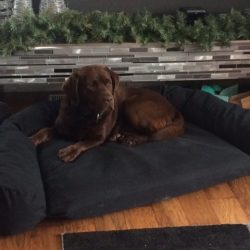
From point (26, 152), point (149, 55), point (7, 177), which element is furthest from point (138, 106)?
point (7, 177)

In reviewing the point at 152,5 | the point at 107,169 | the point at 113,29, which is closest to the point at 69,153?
the point at 107,169

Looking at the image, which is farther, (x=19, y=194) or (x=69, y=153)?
(x=69, y=153)

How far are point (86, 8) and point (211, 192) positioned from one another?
57.7 inches

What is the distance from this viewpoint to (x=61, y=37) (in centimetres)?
294

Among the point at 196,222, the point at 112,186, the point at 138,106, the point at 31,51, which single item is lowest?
the point at 196,222

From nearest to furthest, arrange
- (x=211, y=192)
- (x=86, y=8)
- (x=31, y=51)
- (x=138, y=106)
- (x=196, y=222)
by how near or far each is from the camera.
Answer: (x=196, y=222) < (x=211, y=192) < (x=138, y=106) < (x=31, y=51) < (x=86, y=8)

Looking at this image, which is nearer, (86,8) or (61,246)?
(61,246)

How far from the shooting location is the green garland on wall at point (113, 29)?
2.85 metres

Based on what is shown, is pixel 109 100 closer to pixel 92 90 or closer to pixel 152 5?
pixel 92 90

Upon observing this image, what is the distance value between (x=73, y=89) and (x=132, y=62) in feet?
2.15

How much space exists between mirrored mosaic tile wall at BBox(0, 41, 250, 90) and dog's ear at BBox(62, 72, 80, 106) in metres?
0.47

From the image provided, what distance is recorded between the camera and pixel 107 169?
90.4 inches

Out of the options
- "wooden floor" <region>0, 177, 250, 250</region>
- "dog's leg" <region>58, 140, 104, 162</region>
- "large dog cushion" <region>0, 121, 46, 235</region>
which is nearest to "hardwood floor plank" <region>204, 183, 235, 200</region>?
"wooden floor" <region>0, 177, 250, 250</region>

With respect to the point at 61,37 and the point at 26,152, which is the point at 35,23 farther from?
the point at 26,152
